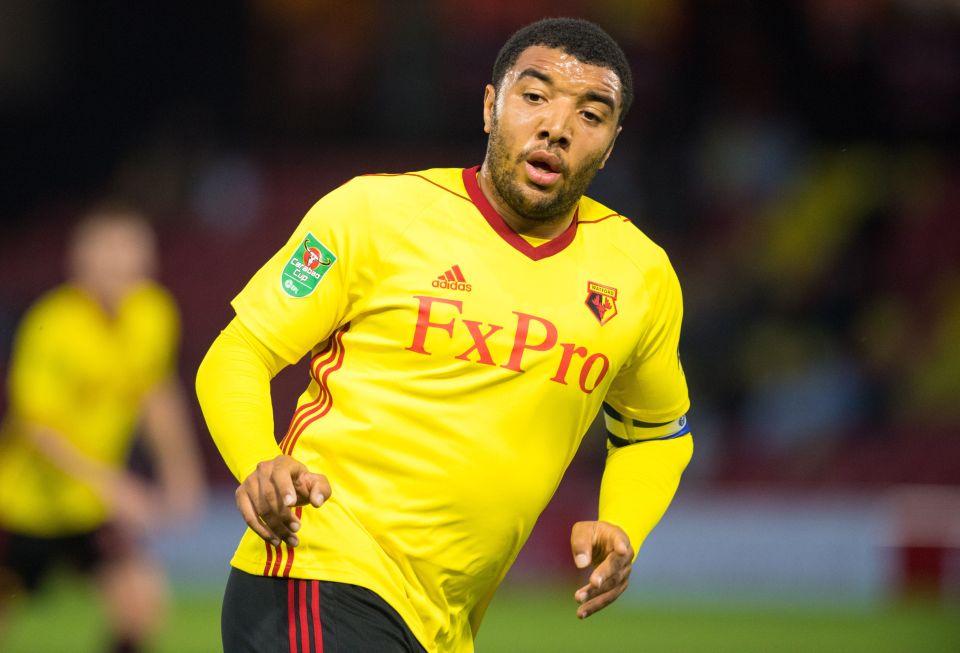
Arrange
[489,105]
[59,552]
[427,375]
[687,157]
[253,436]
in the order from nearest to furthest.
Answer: [253,436] < [427,375] < [489,105] < [59,552] < [687,157]

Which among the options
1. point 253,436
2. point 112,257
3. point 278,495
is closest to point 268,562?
point 253,436

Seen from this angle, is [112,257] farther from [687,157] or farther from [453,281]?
[687,157]

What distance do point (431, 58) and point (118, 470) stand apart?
877 cm

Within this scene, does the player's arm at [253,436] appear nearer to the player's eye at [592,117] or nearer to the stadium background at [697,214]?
the player's eye at [592,117]

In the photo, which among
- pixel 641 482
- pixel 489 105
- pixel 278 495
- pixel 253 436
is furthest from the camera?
pixel 641 482

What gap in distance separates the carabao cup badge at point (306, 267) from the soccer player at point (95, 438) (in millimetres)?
3271

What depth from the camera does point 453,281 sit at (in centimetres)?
331

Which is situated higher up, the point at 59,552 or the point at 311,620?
the point at 311,620

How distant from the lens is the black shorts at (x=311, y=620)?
10.2 ft

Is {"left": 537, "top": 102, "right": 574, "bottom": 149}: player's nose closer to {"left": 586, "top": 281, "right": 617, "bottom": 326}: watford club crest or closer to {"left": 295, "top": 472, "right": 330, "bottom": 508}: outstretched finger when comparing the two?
{"left": 586, "top": 281, "right": 617, "bottom": 326}: watford club crest

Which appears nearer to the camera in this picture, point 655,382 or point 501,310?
point 501,310

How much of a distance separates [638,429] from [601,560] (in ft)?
1.80

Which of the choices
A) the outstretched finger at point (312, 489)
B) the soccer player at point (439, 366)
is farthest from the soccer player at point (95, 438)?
the outstretched finger at point (312, 489)

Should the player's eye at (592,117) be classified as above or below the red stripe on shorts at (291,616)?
above
